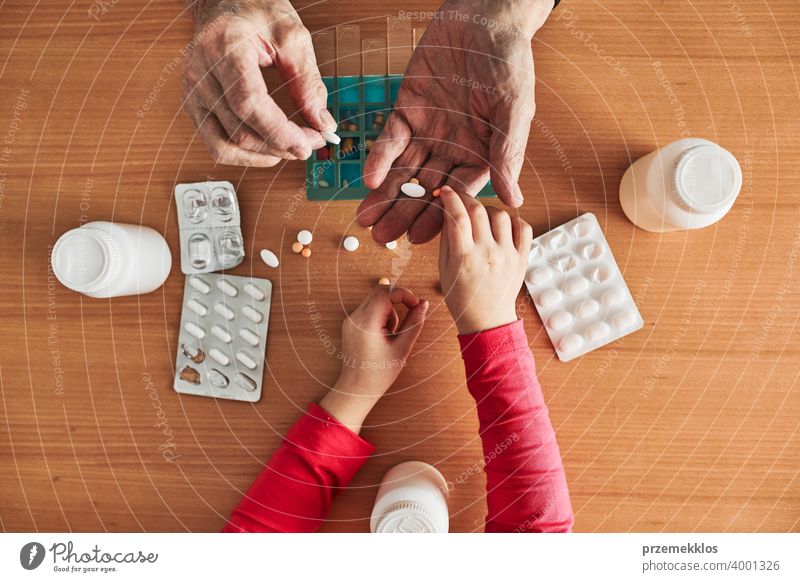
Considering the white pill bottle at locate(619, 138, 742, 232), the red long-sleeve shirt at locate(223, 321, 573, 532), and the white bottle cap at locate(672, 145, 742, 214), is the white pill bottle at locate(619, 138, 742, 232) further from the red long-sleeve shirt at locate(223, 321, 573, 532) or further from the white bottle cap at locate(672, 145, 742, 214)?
the red long-sleeve shirt at locate(223, 321, 573, 532)

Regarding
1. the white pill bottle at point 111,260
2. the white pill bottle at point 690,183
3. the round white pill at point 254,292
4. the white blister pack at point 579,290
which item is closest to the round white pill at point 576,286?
the white blister pack at point 579,290

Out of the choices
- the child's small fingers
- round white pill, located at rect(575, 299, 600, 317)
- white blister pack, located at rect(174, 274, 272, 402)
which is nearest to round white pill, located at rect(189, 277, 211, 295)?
white blister pack, located at rect(174, 274, 272, 402)

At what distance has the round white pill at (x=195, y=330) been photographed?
24.4 inches

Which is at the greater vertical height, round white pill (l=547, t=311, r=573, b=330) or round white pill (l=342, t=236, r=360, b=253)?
round white pill (l=342, t=236, r=360, b=253)

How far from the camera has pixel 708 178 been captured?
52 centimetres

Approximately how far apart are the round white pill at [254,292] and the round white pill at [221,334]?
0.17 ft

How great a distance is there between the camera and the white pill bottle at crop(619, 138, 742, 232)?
51 cm

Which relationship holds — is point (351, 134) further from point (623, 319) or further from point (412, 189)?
point (623, 319)

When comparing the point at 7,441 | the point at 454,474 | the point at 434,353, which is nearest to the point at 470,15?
the point at 434,353

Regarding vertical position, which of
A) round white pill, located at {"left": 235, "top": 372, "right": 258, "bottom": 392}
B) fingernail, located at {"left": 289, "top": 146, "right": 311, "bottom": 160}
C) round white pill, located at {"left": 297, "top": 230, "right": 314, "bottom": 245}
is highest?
fingernail, located at {"left": 289, "top": 146, "right": 311, "bottom": 160}

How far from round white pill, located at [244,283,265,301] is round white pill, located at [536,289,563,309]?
33cm

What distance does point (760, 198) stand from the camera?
2.02 feet

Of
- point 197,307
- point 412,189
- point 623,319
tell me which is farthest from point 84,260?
point 623,319
